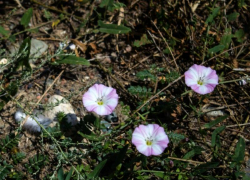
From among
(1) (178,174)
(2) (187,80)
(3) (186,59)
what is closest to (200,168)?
(1) (178,174)

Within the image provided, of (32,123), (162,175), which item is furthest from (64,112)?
(162,175)

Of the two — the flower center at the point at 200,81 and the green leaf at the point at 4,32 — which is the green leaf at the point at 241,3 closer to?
the flower center at the point at 200,81

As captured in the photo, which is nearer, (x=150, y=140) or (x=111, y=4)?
(x=150, y=140)

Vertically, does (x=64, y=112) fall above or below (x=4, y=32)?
below

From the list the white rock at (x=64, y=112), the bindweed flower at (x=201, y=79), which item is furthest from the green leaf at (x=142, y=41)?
the white rock at (x=64, y=112)

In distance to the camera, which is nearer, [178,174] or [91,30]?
[178,174]

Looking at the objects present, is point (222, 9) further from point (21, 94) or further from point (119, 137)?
point (21, 94)

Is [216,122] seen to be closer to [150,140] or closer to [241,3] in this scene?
[150,140]

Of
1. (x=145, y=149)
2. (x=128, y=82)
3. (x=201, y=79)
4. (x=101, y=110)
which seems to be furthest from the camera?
(x=128, y=82)
